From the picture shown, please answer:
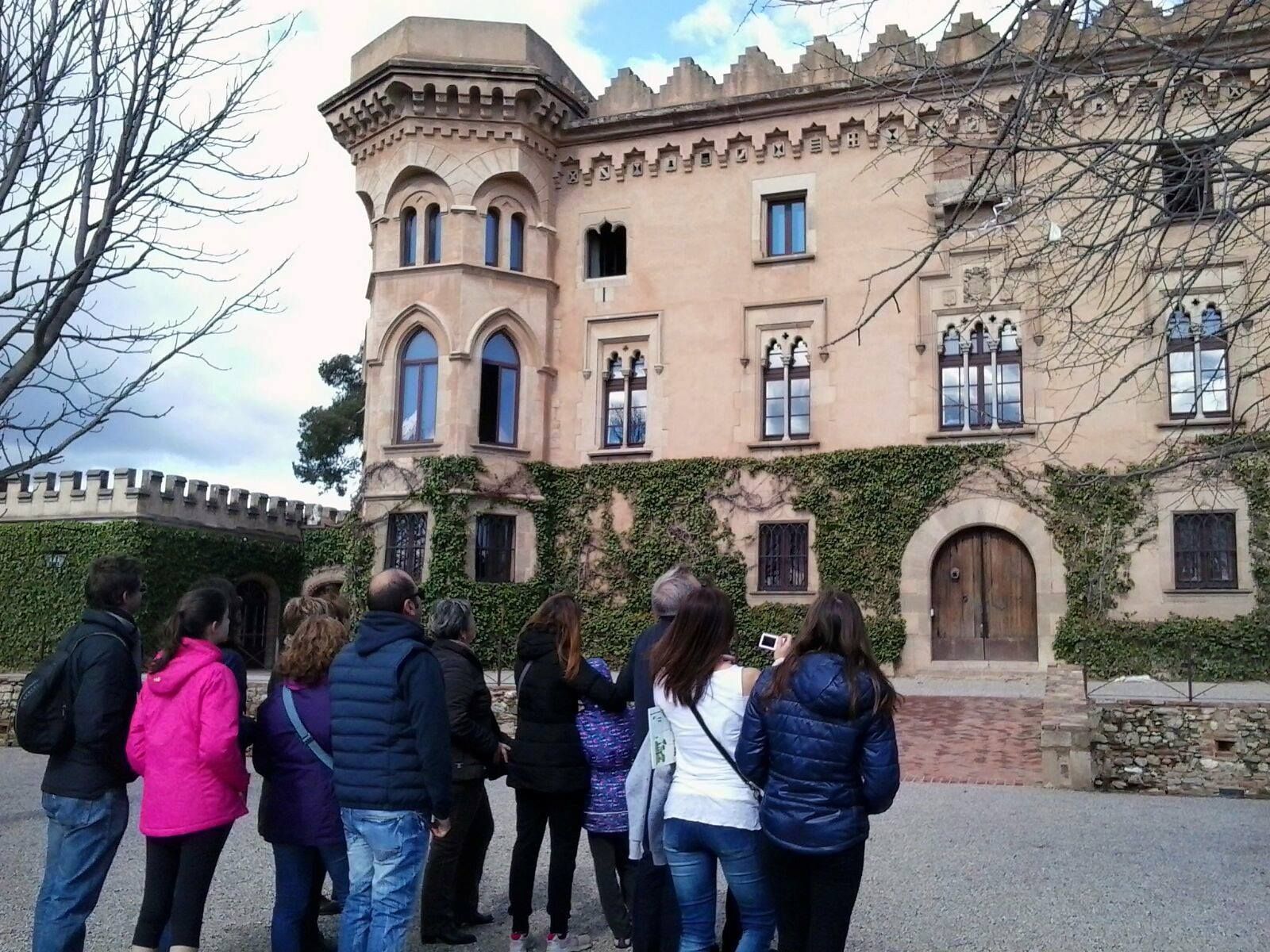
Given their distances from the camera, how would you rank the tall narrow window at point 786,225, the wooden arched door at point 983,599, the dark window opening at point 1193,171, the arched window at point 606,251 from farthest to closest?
the arched window at point 606,251, the tall narrow window at point 786,225, the wooden arched door at point 983,599, the dark window opening at point 1193,171

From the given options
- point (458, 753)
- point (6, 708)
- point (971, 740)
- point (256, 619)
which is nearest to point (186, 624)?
point (458, 753)

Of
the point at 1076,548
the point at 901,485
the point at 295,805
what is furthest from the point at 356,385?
the point at 295,805

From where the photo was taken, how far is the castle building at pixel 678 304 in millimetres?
19172

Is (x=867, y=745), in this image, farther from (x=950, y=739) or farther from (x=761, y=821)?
(x=950, y=739)

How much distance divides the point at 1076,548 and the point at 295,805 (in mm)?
16191

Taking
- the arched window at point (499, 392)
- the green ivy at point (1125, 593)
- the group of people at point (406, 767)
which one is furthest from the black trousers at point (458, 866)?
the arched window at point (499, 392)

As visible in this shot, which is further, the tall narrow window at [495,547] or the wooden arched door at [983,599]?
the tall narrow window at [495,547]

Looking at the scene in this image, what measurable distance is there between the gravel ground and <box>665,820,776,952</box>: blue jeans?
1371 millimetres

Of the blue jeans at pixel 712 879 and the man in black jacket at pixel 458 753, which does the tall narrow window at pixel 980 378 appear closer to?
the man in black jacket at pixel 458 753

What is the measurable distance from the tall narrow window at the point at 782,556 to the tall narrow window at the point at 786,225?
5396 millimetres

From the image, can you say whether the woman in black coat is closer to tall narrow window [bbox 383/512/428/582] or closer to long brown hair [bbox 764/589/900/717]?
long brown hair [bbox 764/589/900/717]

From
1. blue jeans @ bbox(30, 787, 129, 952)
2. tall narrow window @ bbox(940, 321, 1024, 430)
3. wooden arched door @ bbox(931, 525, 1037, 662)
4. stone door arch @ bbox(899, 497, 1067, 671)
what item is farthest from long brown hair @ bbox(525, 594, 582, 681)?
tall narrow window @ bbox(940, 321, 1024, 430)

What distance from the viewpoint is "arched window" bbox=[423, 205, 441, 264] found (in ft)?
70.9

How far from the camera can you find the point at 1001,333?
19422 mm
